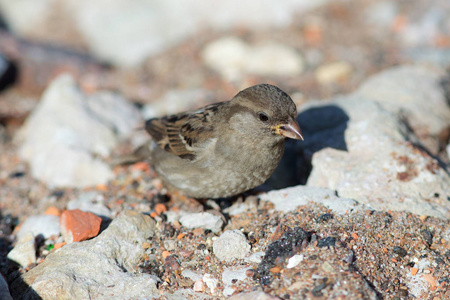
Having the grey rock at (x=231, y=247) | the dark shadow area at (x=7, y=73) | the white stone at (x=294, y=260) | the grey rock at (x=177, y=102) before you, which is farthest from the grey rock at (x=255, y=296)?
the dark shadow area at (x=7, y=73)

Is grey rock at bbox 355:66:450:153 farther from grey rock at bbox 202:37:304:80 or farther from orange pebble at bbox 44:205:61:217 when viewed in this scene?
orange pebble at bbox 44:205:61:217

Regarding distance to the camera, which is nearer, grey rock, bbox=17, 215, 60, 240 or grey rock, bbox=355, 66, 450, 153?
grey rock, bbox=17, 215, 60, 240

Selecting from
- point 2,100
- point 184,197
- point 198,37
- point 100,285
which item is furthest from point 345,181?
point 2,100

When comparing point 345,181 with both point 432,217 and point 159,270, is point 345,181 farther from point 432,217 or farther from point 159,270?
point 159,270

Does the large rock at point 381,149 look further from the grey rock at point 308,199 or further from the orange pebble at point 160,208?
the orange pebble at point 160,208

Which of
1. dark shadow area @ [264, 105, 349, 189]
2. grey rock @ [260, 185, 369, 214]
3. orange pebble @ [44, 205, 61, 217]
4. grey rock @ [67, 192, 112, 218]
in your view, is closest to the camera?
grey rock @ [260, 185, 369, 214]

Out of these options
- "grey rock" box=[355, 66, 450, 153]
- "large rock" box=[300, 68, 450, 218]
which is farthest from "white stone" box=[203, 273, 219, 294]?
"grey rock" box=[355, 66, 450, 153]

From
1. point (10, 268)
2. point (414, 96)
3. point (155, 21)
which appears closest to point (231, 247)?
point (10, 268)

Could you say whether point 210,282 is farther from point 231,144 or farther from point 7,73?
point 7,73
